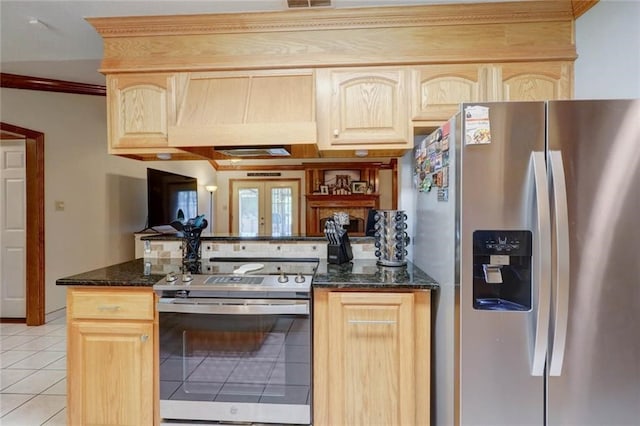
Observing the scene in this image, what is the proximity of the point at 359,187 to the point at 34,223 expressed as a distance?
6010 millimetres

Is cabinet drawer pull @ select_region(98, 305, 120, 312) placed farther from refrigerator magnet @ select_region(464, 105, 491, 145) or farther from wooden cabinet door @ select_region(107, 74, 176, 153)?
refrigerator magnet @ select_region(464, 105, 491, 145)

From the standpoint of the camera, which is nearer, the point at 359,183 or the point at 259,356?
the point at 259,356

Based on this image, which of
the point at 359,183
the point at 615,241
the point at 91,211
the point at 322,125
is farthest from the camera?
the point at 359,183

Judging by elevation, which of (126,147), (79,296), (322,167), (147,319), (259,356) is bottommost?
(259,356)

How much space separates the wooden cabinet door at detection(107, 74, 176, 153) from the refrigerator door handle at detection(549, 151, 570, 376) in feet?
6.45

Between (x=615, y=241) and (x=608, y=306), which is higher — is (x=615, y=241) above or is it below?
above

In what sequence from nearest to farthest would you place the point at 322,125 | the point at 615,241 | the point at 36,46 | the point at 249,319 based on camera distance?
the point at 615,241, the point at 249,319, the point at 322,125, the point at 36,46

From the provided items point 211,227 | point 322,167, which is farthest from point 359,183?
point 211,227

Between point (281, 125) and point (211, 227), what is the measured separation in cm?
670

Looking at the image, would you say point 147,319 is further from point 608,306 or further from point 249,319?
point 608,306

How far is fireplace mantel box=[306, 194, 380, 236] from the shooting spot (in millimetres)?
7852

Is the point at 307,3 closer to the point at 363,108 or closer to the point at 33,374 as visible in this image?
the point at 363,108

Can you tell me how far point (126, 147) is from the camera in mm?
2006

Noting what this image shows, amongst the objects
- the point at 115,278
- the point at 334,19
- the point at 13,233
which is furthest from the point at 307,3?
the point at 13,233
